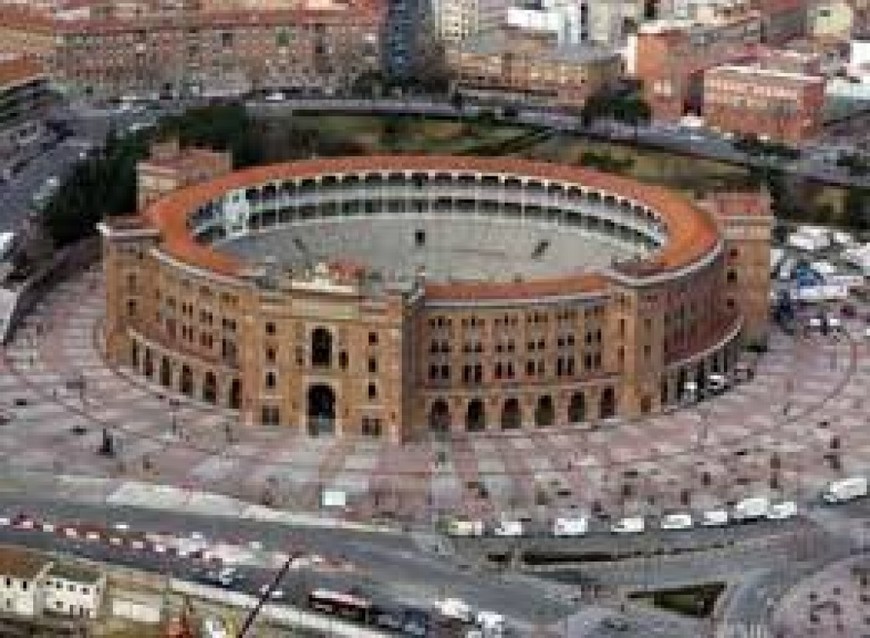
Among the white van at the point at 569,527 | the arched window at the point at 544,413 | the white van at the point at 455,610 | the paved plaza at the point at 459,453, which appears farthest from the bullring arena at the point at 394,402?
the white van at the point at 455,610

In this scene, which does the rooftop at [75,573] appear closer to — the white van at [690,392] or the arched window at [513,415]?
the arched window at [513,415]

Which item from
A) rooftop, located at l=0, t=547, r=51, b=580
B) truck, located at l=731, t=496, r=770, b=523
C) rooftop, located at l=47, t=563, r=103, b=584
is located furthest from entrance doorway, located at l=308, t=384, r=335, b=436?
rooftop, located at l=47, t=563, r=103, b=584

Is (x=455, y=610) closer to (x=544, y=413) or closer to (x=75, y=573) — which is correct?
(x=75, y=573)

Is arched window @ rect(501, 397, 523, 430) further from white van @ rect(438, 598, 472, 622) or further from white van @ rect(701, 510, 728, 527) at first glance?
white van @ rect(438, 598, 472, 622)

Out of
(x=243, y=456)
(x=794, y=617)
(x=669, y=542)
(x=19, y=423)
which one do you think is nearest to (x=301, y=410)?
(x=243, y=456)

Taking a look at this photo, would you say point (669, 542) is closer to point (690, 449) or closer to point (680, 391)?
point (690, 449)
